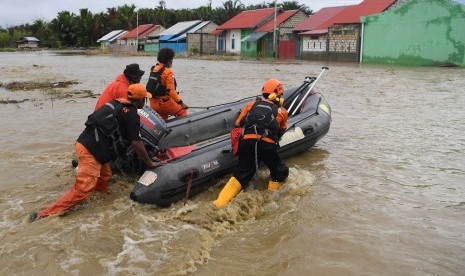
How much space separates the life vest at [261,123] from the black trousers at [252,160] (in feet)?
0.23

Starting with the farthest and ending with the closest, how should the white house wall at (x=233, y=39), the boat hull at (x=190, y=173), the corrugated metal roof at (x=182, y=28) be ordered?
Answer: the corrugated metal roof at (x=182, y=28) < the white house wall at (x=233, y=39) < the boat hull at (x=190, y=173)

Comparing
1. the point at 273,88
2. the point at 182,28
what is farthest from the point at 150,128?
the point at 182,28

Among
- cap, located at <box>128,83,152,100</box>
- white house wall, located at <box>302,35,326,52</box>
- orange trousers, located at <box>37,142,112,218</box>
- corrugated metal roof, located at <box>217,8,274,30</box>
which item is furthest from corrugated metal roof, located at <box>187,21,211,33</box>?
orange trousers, located at <box>37,142,112,218</box>

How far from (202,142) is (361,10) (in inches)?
981

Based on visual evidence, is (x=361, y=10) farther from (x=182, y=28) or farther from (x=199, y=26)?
(x=182, y=28)

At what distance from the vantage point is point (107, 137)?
4012mm

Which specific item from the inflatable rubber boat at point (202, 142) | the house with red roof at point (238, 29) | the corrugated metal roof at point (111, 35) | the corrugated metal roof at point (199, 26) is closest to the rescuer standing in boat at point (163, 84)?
the inflatable rubber boat at point (202, 142)

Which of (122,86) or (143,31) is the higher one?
(143,31)

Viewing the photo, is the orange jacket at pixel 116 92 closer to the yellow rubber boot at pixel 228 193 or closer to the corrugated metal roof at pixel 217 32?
the yellow rubber boot at pixel 228 193

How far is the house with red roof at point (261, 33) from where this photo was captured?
33531 mm

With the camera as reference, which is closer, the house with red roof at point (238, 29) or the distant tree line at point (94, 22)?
the house with red roof at point (238, 29)

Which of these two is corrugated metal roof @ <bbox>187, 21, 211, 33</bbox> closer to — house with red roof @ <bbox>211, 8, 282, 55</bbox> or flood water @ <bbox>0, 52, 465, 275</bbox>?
house with red roof @ <bbox>211, 8, 282, 55</bbox>

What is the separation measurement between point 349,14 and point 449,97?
703 inches

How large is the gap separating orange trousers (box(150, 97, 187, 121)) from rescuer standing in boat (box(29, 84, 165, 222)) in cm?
184
